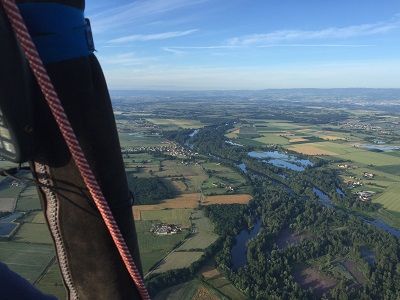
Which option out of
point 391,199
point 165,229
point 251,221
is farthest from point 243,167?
point 165,229

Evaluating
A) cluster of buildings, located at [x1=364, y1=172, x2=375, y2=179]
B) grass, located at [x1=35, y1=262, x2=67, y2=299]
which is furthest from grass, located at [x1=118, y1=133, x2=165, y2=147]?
grass, located at [x1=35, y1=262, x2=67, y2=299]

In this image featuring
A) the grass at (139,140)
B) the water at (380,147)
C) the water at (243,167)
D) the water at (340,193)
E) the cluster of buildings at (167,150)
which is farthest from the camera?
the water at (380,147)

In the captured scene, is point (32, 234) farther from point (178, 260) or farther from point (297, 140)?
point (297, 140)

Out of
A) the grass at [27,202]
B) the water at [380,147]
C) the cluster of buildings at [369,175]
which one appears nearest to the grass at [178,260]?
the grass at [27,202]

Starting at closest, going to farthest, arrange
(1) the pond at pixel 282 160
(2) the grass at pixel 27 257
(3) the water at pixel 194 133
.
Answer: (2) the grass at pixel 27 257 → (1) the pond at pixel 282 160 → (3) the water at pixel 194 133

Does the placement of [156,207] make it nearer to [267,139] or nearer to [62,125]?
[62,125]

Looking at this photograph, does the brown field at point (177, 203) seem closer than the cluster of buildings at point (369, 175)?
Yes

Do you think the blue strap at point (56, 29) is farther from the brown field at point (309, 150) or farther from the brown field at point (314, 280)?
the brown field at point (309, 150)
